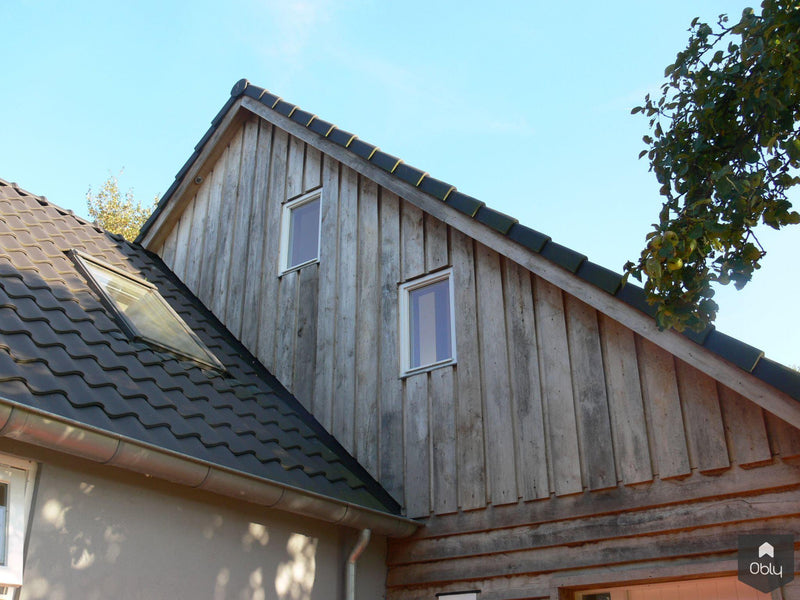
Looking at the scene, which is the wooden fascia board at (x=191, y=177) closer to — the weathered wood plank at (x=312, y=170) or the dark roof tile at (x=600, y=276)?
the weathered wood plank at (x=312, y=170)

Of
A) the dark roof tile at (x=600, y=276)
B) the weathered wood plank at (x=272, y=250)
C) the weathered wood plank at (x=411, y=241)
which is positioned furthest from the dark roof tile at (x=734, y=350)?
the weathered wood plank at (x=272, y=250)

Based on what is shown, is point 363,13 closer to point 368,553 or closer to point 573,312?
point 573,312

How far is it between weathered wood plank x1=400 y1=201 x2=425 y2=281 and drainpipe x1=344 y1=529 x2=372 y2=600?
2813 mm

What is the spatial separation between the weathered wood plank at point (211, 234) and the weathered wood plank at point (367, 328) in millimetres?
2797

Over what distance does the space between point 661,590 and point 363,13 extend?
726 centimetres

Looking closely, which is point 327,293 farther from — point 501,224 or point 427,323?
point 501,224

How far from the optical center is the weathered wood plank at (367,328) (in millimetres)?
7988

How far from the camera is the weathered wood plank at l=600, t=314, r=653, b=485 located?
607cm

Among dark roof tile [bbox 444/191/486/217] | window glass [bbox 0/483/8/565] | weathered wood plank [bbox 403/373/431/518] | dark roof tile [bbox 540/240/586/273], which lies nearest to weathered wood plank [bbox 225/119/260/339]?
weathered wood plank [bbox 403/373/431/518]

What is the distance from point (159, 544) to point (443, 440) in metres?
2.81

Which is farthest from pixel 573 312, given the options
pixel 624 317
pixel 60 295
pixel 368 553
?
pixel 60 295

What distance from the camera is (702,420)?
5.80 meters

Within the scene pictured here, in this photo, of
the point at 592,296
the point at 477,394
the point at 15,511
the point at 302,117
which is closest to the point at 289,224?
the point at 302,117

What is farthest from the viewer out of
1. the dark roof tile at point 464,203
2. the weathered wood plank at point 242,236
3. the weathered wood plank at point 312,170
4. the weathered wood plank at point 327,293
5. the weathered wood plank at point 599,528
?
the weathered wood plank at point 242,236
